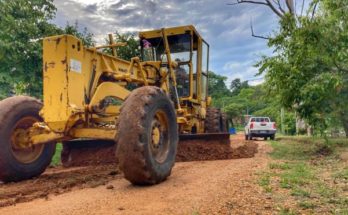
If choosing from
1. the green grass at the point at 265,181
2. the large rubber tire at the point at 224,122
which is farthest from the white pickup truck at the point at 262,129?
the green grass at the point at 265,181

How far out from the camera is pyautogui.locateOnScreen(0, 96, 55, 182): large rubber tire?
6.16 meters

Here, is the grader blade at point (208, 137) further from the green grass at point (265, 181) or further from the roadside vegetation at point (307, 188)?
the green grass at point (265, 181)

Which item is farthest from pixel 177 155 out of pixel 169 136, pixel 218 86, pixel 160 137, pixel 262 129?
pixel 218 86

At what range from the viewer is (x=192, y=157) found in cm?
868

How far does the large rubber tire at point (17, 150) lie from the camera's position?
616 centimetres

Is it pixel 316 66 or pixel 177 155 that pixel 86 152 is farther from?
pixel 316 66

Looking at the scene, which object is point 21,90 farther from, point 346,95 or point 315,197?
point 315,197

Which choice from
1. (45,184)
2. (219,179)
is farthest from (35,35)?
(219,179)

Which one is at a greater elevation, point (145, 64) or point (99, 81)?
point (145, 64)

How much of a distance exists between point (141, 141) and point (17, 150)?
2618 millimetres

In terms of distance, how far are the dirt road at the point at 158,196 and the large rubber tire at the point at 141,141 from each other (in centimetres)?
19

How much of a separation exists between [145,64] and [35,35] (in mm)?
6768

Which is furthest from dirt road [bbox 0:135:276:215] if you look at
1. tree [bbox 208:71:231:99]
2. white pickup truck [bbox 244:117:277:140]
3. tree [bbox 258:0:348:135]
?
tree [bbox 208:71:231:99]

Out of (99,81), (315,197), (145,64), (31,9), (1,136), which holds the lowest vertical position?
(315,197)
